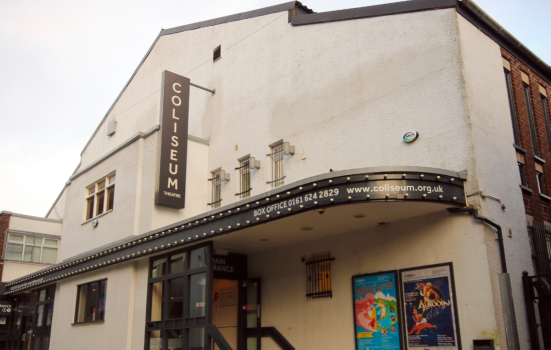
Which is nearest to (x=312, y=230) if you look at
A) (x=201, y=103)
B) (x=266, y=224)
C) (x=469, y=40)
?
(x=266, y=224)

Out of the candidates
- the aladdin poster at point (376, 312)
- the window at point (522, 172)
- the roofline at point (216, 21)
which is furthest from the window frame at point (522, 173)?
the roofline at point (216, 21)

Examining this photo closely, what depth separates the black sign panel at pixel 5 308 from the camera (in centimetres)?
2231

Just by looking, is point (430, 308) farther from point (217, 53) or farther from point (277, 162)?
point (217, 53)

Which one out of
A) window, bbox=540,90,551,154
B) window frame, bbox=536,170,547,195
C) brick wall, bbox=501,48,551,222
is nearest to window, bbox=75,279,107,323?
brick wall, bbox=501,48,551,222

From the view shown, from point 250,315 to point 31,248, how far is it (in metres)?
19.9

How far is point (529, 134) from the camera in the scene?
12.0 meters

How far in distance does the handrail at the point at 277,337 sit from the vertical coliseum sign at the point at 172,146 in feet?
15.1

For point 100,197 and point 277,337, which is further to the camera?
point 100,197

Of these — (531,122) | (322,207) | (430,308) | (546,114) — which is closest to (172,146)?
(322,207)

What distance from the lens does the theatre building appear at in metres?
9.25

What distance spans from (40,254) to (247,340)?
19.8 meters

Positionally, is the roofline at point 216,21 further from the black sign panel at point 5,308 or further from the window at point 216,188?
the black sign panel at point 5,308

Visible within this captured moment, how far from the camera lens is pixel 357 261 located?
435 inches

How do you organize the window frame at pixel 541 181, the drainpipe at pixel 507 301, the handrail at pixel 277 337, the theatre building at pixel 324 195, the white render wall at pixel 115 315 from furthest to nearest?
the white render wall at pixel 115 315 → the handrail at pixel 277 337 → the window frame at pixel 541 181 → the theatre building at pixel 324 195 → the drainpipe at pixel 507 301
